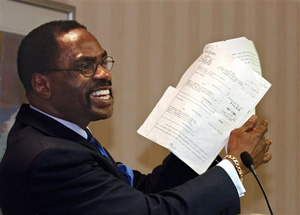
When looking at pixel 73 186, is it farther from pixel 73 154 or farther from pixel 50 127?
pixel 50 127

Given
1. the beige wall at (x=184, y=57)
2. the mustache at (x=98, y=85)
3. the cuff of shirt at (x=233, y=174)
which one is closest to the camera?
the cuff of shirt at (x=233, y=174)

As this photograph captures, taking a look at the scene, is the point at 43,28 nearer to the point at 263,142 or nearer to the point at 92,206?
the point at 92,206

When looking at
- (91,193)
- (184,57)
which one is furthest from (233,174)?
(184,57)

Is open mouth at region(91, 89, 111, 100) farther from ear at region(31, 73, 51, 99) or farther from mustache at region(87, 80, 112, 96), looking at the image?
ear at region(31, 73, 51, 99)

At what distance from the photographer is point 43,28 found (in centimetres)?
164

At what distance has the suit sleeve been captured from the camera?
1.35 meters

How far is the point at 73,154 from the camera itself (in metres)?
1.38

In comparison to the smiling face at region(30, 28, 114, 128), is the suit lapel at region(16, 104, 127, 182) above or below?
below

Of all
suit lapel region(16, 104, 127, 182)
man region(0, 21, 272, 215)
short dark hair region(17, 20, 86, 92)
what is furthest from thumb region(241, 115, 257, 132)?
short dark hair region(17, 20, 86, 92)

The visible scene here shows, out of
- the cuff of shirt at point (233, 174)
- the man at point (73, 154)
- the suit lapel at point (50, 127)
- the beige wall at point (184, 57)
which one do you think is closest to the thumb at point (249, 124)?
the man at point (73, 154)

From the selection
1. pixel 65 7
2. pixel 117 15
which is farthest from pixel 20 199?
pixel 117 15

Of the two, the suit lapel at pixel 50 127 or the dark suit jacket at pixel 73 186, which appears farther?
the suit lapel at pixel 50 127

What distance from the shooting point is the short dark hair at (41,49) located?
1.58 meters

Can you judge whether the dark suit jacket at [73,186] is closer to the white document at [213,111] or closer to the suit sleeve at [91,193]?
the suit sleeve at [91,193]
